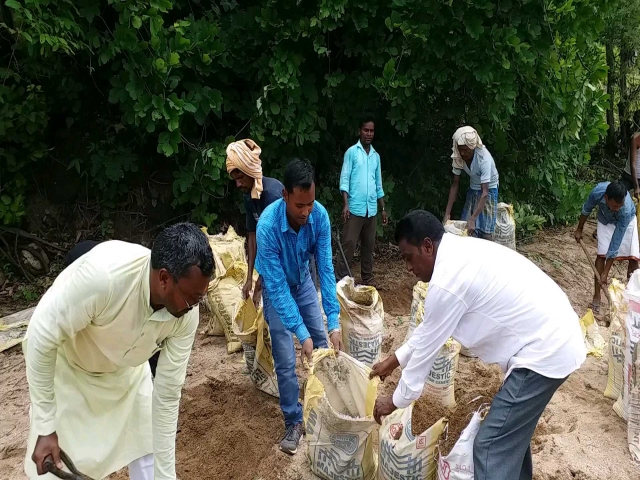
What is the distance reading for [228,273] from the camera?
4430 millimetres

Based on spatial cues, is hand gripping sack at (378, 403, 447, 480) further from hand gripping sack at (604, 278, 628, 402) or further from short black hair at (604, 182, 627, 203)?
short black hair at (604, 182, 627, 203)

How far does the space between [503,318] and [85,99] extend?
560 cm

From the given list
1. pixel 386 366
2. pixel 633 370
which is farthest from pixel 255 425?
pixel 633 370

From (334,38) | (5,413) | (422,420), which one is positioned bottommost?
(5,413)

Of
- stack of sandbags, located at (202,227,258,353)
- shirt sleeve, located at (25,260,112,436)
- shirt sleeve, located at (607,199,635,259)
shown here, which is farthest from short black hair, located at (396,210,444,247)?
shirt sleeve, located at (607,199,635,259)

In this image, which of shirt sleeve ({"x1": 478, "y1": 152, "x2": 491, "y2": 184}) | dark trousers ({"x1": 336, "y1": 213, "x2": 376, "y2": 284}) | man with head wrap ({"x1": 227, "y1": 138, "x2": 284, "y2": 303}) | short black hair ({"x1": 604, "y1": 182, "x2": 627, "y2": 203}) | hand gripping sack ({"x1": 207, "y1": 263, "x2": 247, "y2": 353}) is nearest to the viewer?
man with head wrap ({"x1": 227, "y1": 138, "x2": 284, "y2": 303})

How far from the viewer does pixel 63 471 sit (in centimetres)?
192

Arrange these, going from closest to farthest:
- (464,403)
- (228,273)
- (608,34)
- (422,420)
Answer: (422,420), (464,403), (228,273), (608,34)

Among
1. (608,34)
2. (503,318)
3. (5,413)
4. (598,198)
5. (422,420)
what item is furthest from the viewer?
(608,34)

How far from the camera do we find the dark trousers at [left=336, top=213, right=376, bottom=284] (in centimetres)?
535

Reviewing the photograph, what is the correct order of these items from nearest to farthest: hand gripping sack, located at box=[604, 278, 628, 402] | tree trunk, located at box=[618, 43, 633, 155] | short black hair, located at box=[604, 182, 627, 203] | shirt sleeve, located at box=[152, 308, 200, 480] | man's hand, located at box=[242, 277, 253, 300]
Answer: shirt sleeve, located at box=[152, 308, 200, 480] < hand gripping sack, located at box=[604, 278, 628, 402] < man's hand, located at box=[242, 277, 253, 300] < short black hair, located at box=[604, 182, 627, 203] < tree trunk, located at box=[618, 43, 633, 155]

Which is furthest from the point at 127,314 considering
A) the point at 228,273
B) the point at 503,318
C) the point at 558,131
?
the point at 558,131

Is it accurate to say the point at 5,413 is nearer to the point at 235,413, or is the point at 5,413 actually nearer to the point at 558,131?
the point at 235,413

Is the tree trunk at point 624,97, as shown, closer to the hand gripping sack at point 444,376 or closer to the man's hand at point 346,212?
the man's hand at point 346,212
